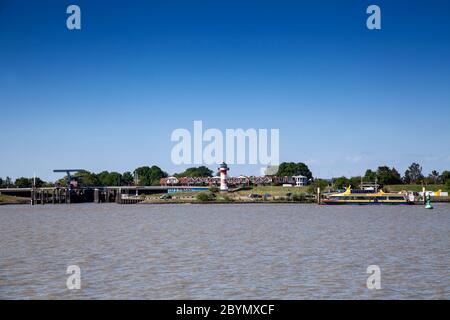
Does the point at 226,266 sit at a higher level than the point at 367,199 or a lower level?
higher

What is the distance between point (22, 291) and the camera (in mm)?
31031

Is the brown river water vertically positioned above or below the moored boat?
above

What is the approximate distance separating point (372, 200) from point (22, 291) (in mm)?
173641

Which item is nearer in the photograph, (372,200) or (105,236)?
(105,236)

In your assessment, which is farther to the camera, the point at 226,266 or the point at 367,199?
the point at 367,199

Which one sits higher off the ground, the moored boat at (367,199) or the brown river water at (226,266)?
the brown river water at (226,266)

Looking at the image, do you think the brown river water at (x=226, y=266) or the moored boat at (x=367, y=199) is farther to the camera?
the moored boat at (x=367, y=199)

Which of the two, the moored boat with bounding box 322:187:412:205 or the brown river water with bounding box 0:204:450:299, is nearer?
the brown river water with bounding box 0:204:450:299

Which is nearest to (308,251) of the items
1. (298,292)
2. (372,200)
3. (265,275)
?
(265,275)
